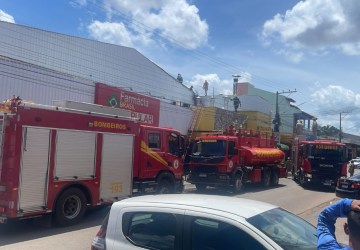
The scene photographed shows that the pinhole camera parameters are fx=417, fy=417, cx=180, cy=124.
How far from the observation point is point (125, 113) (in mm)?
12547

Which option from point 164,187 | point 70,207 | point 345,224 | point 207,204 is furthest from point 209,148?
point 345,224

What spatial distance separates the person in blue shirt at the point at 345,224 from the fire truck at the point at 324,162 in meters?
20.6

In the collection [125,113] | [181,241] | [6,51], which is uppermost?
[6,51]

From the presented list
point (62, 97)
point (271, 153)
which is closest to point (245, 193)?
point (271, 153)

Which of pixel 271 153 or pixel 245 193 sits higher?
pixel 271 153

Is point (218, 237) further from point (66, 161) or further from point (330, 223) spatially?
point (66, 161)

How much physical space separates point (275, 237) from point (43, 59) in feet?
92.6

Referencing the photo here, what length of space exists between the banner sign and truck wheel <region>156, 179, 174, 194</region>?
341 inches

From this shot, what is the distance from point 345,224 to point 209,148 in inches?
630

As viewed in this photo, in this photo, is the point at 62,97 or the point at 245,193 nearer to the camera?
the point at 245,193

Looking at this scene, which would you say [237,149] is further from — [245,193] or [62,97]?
[62,97]

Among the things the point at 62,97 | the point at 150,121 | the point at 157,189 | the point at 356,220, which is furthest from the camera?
the point at 150,121

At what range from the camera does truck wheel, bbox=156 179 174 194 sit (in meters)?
14.2

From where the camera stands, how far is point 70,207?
34.7ft
